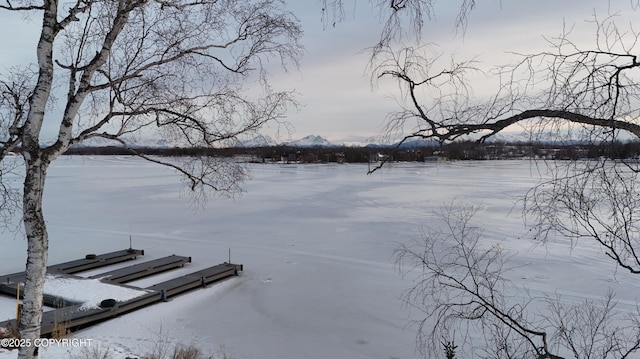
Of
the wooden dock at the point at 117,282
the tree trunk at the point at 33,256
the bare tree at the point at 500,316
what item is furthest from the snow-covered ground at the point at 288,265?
the tree trunk at the point at 33,256

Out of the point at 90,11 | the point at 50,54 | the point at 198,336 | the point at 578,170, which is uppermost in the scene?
the point at 90,11

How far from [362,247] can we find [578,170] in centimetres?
872

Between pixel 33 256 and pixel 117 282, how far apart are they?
6.04m

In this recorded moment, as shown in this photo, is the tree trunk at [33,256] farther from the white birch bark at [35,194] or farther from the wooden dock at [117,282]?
the wooden dock at [117,282]

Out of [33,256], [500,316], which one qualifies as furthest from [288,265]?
[33,256]

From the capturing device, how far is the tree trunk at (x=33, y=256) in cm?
274

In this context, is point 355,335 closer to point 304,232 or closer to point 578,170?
point 578,170

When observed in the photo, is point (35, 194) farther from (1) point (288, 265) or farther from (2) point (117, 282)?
(1) point (288, 265)

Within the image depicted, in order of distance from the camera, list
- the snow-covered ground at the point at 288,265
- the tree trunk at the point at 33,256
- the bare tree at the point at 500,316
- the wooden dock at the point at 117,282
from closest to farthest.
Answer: the tree trunk at the point at 33,256 < the bare tree at the point at 500,316 < the snow-covered ground at the point at 288,265 < the wooden dock at the point at 117,282

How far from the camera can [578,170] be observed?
1.96 metres

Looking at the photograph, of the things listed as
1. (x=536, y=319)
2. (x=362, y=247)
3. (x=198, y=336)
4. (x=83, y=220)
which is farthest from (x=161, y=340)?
(x=83, y=220)

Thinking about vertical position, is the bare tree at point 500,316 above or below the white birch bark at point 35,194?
below

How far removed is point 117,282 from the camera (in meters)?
8.26

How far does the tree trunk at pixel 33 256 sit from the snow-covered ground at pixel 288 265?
234cm
